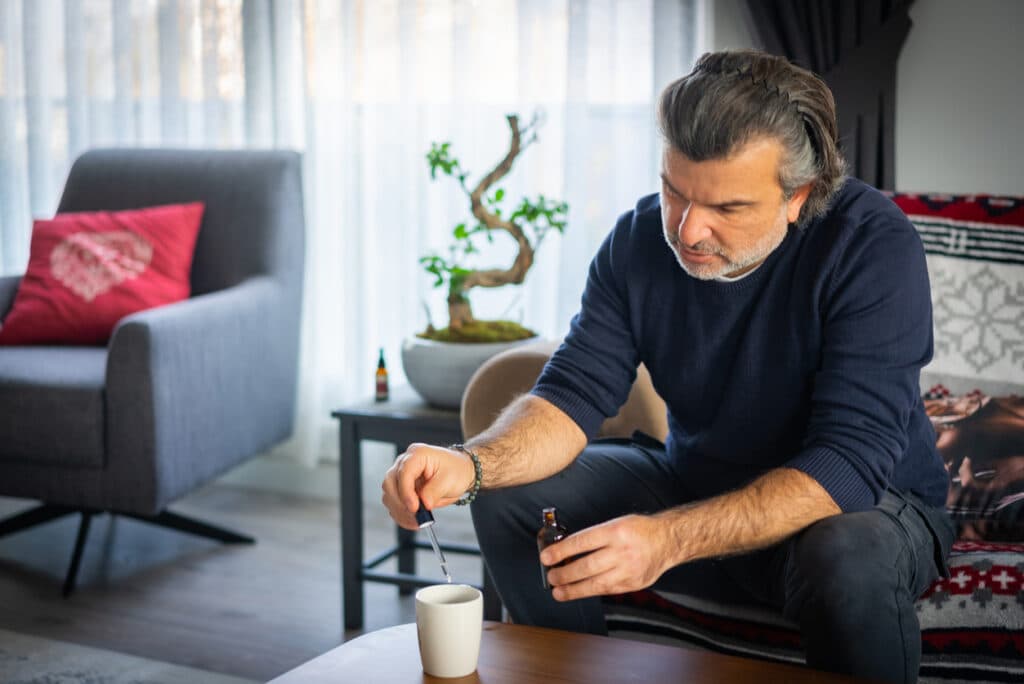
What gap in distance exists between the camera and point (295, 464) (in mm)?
3391

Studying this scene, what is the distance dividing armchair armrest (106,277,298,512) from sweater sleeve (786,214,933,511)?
149 cm

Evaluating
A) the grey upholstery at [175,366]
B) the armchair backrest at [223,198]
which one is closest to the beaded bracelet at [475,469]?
the grey upholstery at [175,366]

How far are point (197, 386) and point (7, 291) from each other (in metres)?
0.80

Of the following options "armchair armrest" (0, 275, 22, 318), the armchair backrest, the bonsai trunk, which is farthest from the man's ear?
"armchair armrest" (0, 275, 22, 318)

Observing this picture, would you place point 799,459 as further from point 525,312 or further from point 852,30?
point 525,312

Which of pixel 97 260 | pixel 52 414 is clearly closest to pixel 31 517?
pixel 52 414

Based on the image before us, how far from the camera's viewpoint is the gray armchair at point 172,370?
244 cm

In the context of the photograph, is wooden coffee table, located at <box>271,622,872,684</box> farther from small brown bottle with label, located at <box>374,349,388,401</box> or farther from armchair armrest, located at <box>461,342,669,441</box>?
small brown bottle with label, located at <box>374,349,388,401</box>

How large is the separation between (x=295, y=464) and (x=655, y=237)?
197 centimetres

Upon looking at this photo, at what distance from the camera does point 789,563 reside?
141 cm

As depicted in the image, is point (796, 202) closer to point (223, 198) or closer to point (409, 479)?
point (409, 479)

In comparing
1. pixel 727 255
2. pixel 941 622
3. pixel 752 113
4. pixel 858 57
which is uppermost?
pixel 858 57

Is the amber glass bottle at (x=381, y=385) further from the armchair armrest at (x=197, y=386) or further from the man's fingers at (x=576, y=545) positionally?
the man's fingers at (x=576, y=545)

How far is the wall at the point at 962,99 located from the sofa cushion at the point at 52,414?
1691mm
